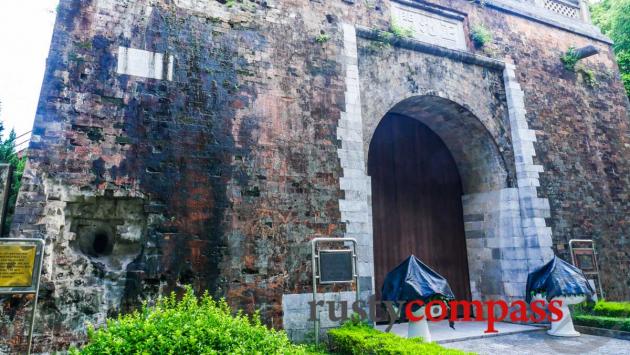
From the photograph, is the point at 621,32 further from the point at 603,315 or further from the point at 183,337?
the point at 183,337

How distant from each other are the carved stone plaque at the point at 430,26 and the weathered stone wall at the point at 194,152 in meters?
0.56

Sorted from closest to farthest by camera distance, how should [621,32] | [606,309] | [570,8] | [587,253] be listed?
[606,309], [587,253], [570,8], [621,32]

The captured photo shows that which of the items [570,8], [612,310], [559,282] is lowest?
[612,310]

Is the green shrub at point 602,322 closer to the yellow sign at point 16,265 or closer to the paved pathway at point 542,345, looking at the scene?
the paved pathway at point 542,345

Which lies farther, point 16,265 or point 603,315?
point 603,315

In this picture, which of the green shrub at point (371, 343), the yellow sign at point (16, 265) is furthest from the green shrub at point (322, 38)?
the yellow sign at point (16, 265)

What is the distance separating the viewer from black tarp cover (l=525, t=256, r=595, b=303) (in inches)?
290

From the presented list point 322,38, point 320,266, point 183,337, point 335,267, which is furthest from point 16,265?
point 322,38

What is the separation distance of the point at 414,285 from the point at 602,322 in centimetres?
442

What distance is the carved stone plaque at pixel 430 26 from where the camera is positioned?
984cm

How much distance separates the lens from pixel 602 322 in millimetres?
8039

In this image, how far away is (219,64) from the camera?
7.59 meters

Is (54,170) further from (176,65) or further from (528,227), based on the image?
(528,227)

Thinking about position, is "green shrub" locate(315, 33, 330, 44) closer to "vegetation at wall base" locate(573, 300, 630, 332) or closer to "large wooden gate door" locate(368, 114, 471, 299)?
"large wooden gate door" locate(368, 114, 471, 299)
